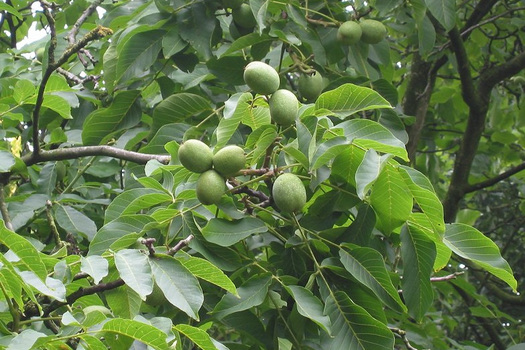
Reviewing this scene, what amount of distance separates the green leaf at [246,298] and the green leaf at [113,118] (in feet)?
3.33

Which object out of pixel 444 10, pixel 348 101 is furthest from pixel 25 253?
pixel 444 10

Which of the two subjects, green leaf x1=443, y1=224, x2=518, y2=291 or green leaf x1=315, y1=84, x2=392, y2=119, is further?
green leaf x1=315, y1=84, x2=392, y2=119

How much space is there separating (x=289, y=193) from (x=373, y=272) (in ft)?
0.86

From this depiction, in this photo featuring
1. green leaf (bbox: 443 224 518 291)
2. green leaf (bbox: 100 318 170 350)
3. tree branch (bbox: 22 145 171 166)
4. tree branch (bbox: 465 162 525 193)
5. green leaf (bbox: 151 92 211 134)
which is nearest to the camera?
green leaf (bbox: 100 318 170 350)

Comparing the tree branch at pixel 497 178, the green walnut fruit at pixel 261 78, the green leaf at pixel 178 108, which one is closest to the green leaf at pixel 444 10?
the green leaf at pixel 178 108

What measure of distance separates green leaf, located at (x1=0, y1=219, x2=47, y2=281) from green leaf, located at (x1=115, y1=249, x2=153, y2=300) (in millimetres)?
132

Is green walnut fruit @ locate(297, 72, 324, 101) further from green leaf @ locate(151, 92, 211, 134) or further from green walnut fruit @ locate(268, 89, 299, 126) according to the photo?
green walnut fruit @ locate(268, 89, 299, 126)

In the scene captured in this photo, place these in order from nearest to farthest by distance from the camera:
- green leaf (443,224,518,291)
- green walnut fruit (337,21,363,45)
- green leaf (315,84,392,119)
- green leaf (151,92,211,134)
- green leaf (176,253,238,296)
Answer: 1. green leaf (176,253,238,296)
2. green leaf (443,224,518,291)
3. green leaf (315,84,392,119)
4. green leaf (151,92,211,134)
5. green walnut fruit (337,21,363,45)

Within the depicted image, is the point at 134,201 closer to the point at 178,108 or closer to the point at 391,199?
the point at 391,199

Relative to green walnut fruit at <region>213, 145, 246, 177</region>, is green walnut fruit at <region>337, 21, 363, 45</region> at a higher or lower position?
higher

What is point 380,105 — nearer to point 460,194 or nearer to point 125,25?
point 125,25

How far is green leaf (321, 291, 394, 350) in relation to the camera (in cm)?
149

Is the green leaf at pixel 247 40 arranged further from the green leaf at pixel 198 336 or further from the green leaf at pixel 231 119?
the green leaf at pixel 198 336

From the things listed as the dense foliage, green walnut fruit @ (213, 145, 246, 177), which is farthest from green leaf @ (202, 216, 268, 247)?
green walnut fruit @ (213, 145, 246, 177)
